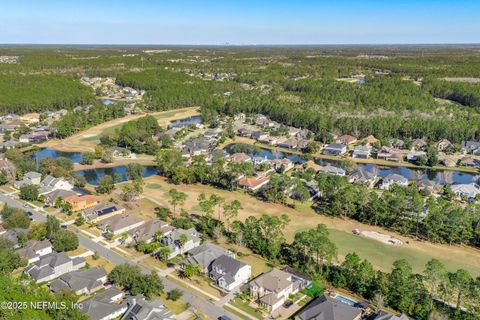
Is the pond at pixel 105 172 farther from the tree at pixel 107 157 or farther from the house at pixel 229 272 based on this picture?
the house at pixel 229 272

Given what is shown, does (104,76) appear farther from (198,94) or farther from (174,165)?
(174,165)

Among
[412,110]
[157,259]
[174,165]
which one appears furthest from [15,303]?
[412,110]

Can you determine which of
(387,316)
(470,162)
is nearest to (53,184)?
(387,316)

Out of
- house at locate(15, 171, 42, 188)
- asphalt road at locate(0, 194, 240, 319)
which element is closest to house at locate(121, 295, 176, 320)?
asphalt road at locate(0, 194, 240, 319)

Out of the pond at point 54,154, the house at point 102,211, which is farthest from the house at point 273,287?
the pond at point 54,154

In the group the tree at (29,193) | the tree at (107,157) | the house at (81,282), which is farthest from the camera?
the tree at (107,157)

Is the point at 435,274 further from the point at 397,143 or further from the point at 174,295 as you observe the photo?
the point at 397,143

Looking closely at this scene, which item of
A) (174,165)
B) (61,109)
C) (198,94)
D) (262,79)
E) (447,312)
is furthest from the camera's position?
(262,79)
